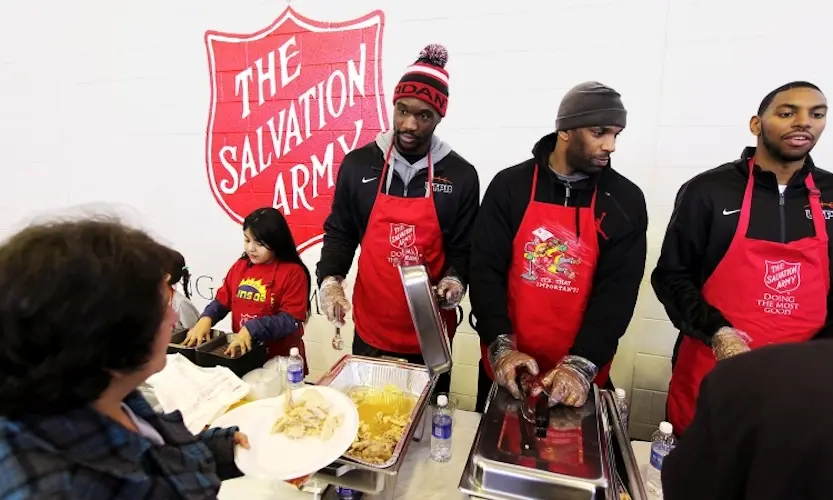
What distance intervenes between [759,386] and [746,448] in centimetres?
7

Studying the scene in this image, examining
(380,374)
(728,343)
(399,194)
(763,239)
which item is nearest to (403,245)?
(399,194)

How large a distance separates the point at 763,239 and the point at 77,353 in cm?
185

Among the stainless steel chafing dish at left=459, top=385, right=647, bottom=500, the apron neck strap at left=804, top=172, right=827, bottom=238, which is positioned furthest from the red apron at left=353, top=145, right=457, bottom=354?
the apron neck strap at left=804, top=172, right=827, bottom=238

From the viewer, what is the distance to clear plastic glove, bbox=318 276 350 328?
5.13 feet

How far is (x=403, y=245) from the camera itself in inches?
71.1

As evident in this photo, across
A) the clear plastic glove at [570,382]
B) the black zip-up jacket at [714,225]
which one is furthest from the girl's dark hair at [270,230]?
the black zip-up jacket at [714,225]

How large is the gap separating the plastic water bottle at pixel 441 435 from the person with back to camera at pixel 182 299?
718 mm

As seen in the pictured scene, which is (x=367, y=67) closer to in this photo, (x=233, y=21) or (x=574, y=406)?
(x=233, y=21)

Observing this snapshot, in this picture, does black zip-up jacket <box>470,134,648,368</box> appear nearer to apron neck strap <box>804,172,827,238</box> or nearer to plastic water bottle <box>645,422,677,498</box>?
plastic water bottle <box>645,422,677,498</box>

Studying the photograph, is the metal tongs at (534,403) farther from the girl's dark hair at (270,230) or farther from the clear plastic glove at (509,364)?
the girl's dark hair at (270,230)

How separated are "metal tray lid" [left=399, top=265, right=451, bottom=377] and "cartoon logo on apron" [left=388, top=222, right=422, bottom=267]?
0.53 m

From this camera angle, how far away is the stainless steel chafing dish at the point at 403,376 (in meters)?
1.04

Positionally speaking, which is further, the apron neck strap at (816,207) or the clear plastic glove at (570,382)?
the apron neck strap at (816,207)

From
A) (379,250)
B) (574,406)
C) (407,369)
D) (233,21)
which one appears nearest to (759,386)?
(574,406)
